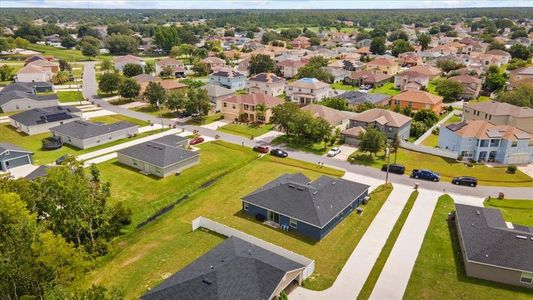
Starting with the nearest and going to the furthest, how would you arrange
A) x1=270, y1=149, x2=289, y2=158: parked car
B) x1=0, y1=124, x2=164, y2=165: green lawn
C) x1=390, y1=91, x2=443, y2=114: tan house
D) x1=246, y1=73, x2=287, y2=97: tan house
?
x1=0, y1=124, x2=164, y2=165: green lawn → x1=270, y1=149, x2=289, y2=158: parked car → x1=390, y1=91, x2=443, y2=114: tan house → x1=246, y1=73, x2=287, y2=97: tan house

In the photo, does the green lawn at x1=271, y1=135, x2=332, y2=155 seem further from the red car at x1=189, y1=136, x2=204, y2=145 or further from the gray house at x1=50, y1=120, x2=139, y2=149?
the gray house at x1=50, y1=120, x2=139, y2=149

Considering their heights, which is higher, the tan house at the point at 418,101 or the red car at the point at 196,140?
the tan house at the point at 418,101

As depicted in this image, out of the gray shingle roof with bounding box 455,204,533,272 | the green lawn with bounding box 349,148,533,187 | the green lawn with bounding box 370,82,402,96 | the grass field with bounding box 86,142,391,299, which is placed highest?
the gray shingle roof with bounding box 455,204,533,272

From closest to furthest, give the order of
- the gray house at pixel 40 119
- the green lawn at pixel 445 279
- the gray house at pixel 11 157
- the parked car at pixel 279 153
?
the green lawn at pixel 445 279 < the gray house at pixel 11 157 < the parked car at pixel 279 153 < the gray house at pixel 40 119

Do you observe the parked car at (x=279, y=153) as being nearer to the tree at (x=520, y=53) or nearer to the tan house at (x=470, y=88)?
the tan house at (x=470, y=88)

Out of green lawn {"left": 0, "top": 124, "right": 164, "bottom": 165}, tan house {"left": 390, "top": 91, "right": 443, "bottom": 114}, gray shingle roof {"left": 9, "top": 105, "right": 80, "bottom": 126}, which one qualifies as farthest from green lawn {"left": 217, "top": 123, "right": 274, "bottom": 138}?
gray shingle roof {"left": 9, "top": 105, "right": 80, "bottom": 126}

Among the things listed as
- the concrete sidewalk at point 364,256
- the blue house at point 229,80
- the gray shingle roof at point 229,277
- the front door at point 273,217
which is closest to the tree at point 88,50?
the blue house at point 229,80

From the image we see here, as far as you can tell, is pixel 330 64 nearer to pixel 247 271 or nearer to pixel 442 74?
pixel 442 74

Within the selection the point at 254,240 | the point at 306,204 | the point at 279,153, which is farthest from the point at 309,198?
the point at 279,153
